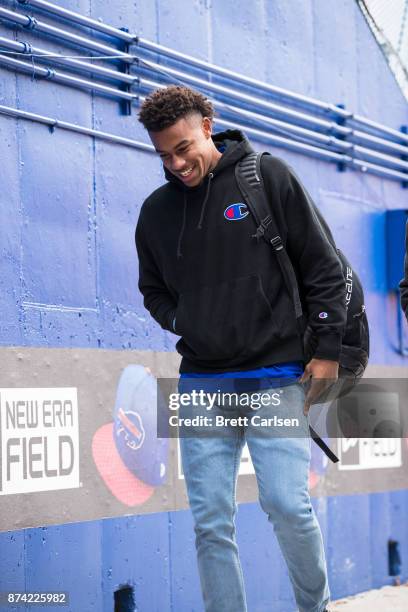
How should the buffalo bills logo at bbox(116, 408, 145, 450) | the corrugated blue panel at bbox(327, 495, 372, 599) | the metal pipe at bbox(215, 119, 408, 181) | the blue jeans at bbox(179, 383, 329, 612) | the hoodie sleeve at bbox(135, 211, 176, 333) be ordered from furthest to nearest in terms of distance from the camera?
1. the corrugated blue panel at bbox(327, 495, 372, 599)
2. the metal pipe at bbox(215, 119, 408, 181)
3. the buffalo bills logo at bbox(116, 408, 145, 450)
4. the hoodie sleeve at bbox(135, 211, 176, 333)
5. the blue jeans at bbox(179, 383, 329, 612)

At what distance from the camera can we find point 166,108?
422 cm

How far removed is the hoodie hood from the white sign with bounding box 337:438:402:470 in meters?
3.49

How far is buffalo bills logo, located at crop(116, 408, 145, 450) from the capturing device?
230 inches

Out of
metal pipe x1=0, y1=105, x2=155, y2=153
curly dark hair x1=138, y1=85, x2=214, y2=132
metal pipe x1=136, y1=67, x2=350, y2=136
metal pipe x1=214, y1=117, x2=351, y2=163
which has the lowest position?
curly dark hair x1=138, y1=85, x2=214, y2=132

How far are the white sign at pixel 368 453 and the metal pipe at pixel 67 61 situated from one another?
2916mm

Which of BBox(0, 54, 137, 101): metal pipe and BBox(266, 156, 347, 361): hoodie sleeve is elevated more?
BBox(0, 54, 137, 101): metal pipe

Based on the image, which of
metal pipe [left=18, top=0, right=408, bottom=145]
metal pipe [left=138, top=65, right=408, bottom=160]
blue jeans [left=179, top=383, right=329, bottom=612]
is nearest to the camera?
blue jeans [left=179, top=383, right=329, bottom=612]

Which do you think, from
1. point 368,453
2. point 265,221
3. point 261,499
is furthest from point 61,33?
point 368,453

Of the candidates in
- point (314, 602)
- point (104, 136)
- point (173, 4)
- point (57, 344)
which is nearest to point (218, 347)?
point (314, 602)

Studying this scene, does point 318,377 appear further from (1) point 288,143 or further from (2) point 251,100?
(1) point 288,143

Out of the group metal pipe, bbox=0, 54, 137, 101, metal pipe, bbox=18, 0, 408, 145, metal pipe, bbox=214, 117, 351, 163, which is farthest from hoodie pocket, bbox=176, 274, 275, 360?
metal pipe, bbox=214, 117, 351, 163

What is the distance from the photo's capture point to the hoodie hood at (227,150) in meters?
4.32

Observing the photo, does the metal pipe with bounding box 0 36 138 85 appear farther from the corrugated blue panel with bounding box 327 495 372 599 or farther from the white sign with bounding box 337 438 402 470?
the corrugated blue panel with bounding box 327 495 372 599

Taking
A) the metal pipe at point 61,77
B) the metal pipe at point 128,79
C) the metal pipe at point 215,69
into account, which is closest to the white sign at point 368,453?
the metal pipe at point 128,79
